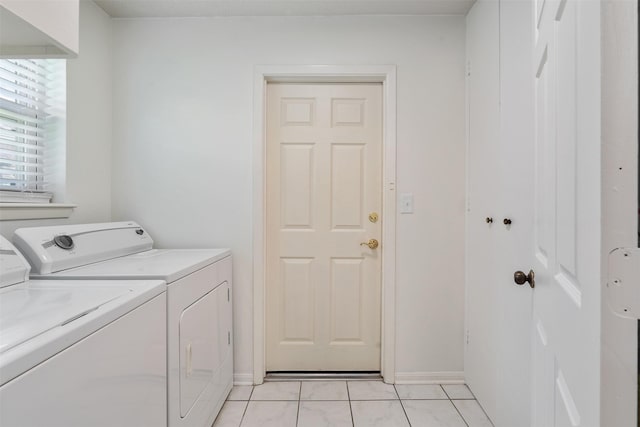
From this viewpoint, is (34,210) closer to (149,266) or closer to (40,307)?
(149,266)

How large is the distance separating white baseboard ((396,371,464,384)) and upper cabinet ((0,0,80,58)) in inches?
93.1

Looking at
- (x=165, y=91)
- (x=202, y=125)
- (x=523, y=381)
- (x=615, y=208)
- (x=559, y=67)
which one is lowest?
(x=523, y=381)

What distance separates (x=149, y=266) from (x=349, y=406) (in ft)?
4.41

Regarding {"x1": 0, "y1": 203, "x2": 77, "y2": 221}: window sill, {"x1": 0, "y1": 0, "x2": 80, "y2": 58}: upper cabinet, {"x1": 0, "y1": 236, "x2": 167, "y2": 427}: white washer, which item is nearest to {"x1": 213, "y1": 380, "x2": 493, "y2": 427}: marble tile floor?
{"x1": 0, "y1": 236, "x2": 167, "y2": 427}: white washer

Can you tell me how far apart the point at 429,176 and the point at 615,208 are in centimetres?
169

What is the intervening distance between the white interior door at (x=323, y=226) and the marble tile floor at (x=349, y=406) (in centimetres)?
20

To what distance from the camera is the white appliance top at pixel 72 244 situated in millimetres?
1264

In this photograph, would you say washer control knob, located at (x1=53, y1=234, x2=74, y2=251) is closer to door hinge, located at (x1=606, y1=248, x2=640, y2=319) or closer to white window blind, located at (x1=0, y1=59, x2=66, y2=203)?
white window blind, located at (x1=0, y1=59, x2=66, y2=203)

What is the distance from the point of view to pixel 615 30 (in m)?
0.44

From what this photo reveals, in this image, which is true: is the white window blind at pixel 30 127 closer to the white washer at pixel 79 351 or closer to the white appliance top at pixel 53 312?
the white washer at pixel 79 351

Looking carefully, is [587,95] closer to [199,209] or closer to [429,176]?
[429,176]

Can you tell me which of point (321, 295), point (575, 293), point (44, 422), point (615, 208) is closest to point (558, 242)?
point (575, 293)

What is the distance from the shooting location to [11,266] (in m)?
1.12

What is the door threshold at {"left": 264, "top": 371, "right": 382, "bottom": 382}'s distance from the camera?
2.12m
